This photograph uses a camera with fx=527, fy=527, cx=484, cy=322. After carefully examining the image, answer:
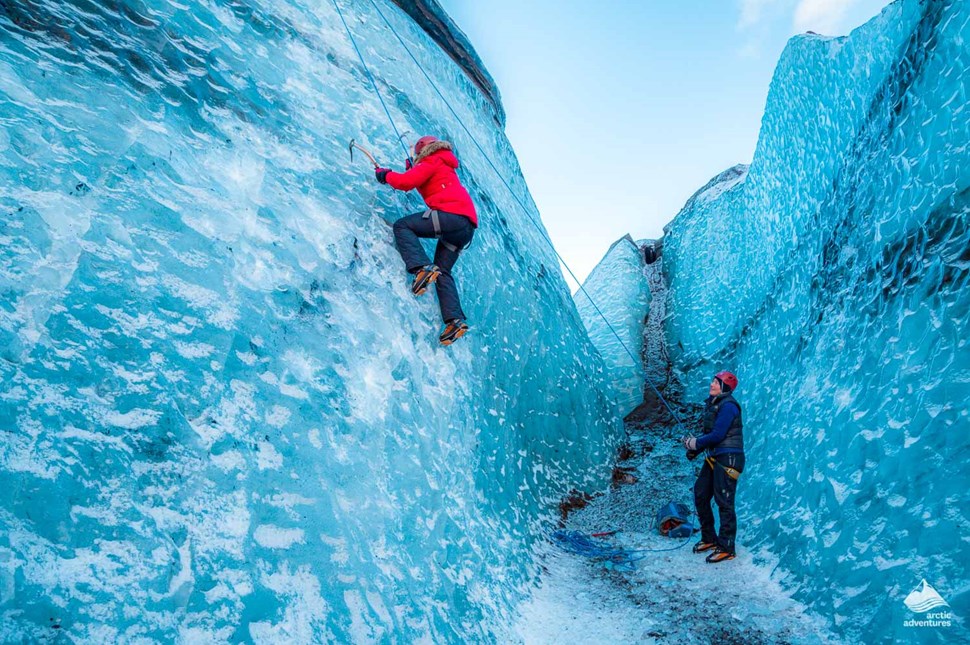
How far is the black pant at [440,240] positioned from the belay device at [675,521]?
7.75ft

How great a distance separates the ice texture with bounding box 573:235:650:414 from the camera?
28.7 feet

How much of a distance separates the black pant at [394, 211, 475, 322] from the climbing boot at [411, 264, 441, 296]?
36mm

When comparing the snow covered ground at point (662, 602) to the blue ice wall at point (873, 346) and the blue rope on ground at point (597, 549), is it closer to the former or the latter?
the blue rope on ground at point (597, 549)

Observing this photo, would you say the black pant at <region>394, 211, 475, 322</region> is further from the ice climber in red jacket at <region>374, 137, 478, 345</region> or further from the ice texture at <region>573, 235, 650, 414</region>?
the ice texture at <region>573, 235, 650, 414</region>

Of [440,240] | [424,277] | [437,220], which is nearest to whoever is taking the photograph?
[424,277]

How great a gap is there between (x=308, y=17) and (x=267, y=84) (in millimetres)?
1217

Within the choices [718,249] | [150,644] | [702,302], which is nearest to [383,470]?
[150,644]

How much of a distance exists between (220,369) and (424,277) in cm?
146

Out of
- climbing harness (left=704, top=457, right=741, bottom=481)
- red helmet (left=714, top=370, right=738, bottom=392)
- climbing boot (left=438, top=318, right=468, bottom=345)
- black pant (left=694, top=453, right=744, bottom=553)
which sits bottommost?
climbing boot (left=438, top=318, right=468, bottom=345)

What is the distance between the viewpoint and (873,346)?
332 centimetres

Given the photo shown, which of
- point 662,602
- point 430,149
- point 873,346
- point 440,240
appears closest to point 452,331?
point 440,240

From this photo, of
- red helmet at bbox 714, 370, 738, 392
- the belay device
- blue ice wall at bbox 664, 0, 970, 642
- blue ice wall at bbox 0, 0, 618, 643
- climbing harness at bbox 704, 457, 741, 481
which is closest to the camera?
blue ice wall at bbox 0, 0, 618, 643

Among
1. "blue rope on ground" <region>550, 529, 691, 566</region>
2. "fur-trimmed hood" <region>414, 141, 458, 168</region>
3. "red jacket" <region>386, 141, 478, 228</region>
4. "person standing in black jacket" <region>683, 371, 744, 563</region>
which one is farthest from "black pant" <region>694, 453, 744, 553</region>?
"fur-trimmed hood" <region>414, 141, 458, 168</region>

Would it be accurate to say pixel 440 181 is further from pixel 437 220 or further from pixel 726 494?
pixel 726 494
